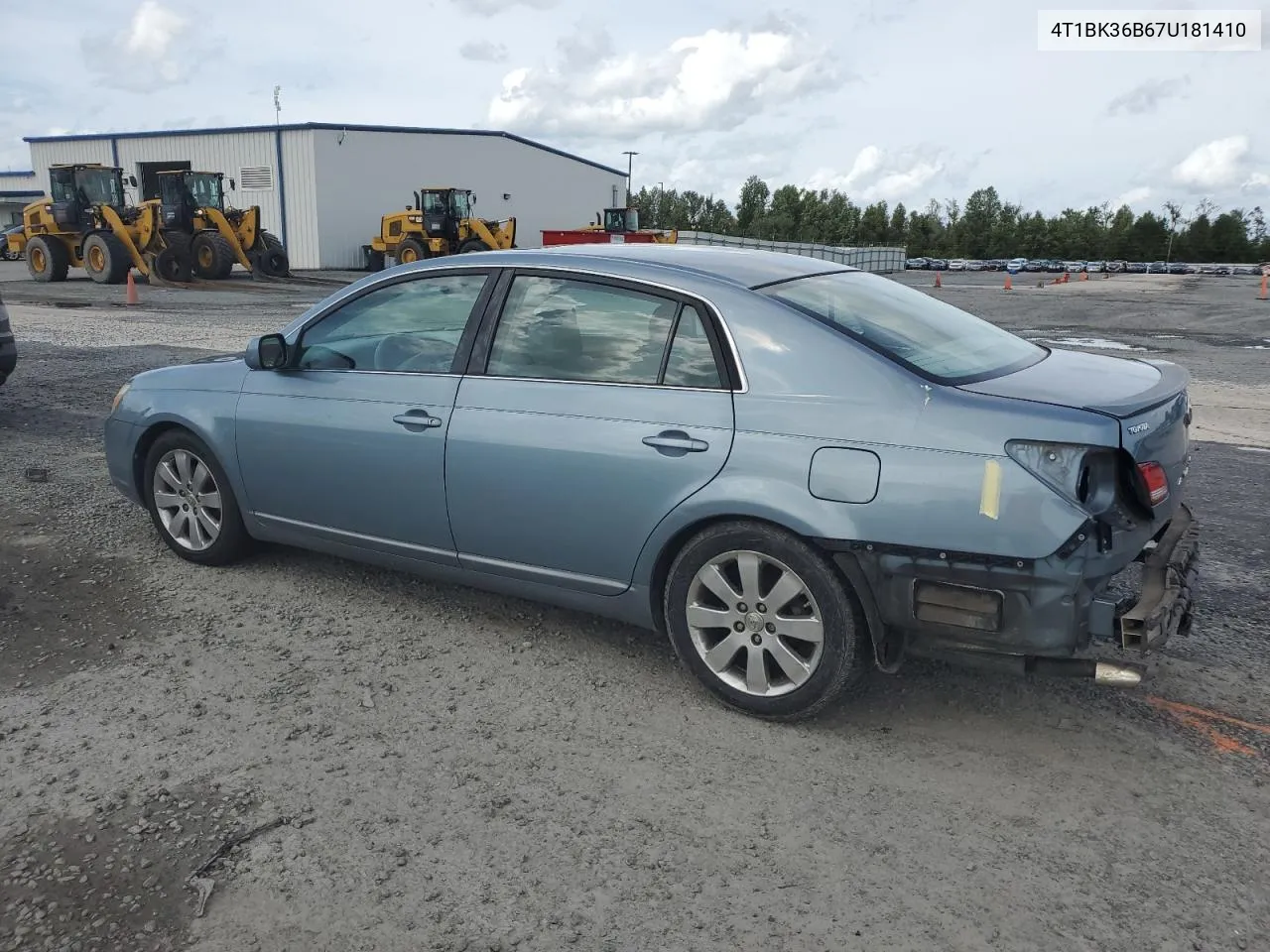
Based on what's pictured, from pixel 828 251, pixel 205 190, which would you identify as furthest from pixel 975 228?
pixel 205 190

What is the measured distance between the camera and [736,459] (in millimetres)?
3346

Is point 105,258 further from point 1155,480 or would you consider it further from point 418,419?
point 1155,480

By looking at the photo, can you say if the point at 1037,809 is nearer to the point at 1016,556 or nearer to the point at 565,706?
the point at 1016,556

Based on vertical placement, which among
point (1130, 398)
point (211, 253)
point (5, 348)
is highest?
point (211, 253)

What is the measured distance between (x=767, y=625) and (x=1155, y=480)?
1.27m

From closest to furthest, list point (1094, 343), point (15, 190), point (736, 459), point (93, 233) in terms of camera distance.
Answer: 1. point (736, 459)
2. point (1094, 343)
3. point (93, 233)
4. point (15, 190)

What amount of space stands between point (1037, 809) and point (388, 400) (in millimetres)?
2754

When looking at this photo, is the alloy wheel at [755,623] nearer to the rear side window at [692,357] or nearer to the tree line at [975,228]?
the rear side window at [692,357]

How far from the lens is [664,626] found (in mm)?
3727

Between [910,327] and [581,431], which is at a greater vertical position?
[910,327]

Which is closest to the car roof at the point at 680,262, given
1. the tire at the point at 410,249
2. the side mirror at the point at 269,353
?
the side mirror at the point at 269,353

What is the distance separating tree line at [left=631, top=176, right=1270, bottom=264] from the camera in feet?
294

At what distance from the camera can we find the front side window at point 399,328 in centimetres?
413

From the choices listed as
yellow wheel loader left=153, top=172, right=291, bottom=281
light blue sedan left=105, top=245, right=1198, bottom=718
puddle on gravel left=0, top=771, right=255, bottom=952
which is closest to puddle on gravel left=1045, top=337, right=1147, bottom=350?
light blue sedan left=105, top=245, right=1198, bottom=718
